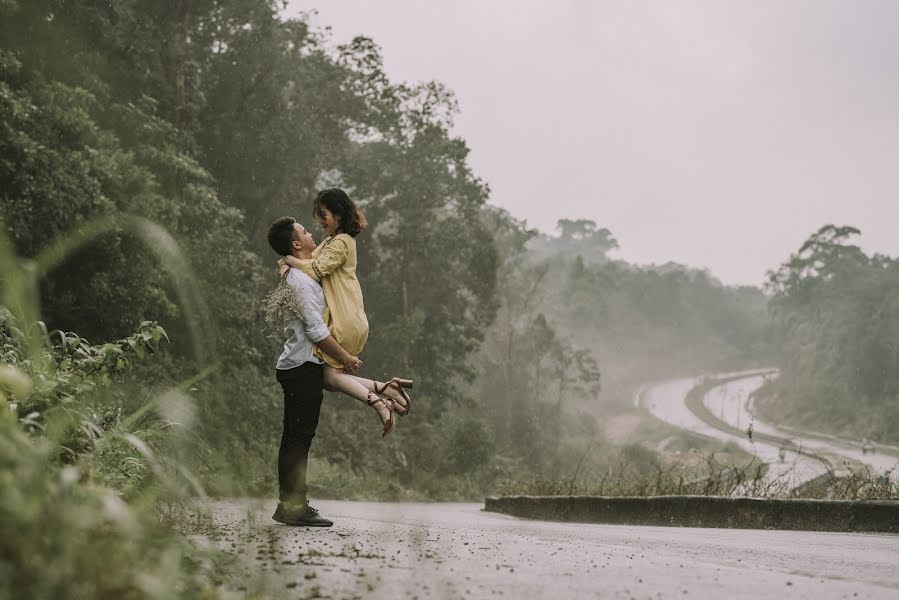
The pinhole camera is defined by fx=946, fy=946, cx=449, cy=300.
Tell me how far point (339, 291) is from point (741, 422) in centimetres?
7329

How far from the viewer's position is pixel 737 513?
9.62 metres

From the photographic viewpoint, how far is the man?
20.2 feet

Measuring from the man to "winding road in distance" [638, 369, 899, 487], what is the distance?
114ft

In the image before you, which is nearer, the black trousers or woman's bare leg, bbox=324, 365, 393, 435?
the black trousers

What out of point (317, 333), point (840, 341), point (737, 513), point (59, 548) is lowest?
point (737, 513)

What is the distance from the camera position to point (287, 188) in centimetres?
3222

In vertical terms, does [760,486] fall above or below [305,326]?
below

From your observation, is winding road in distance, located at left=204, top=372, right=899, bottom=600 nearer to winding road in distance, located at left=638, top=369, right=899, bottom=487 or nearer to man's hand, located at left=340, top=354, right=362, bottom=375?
man's hand, located at left=340, top=354, right=362, bottom=375

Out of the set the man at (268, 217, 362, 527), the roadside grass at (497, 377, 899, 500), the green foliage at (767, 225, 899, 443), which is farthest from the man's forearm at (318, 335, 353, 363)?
the green foliage at (767, 225, 899, 443)

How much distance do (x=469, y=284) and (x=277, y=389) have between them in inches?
573

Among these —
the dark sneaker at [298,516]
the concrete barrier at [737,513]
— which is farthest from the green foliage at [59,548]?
the concrete barrier at [737,513]

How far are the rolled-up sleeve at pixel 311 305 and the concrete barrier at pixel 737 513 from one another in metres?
5.32

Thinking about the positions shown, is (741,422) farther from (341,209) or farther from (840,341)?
(341,209)

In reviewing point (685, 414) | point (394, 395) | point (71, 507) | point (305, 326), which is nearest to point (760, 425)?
point (685, 414)
